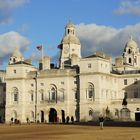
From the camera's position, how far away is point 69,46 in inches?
4673

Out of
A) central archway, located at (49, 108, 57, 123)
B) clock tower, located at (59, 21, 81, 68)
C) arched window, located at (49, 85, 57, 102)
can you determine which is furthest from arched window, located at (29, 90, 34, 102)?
clock tower, located at (59, 21, 81, 68)

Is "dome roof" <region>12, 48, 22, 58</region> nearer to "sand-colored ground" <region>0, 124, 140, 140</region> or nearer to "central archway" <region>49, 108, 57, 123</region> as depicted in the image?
"central archway" <region>49, 108, 57, 123</region>

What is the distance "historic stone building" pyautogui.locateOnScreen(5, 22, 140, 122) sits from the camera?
99.5 m

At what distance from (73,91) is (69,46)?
18830 mm

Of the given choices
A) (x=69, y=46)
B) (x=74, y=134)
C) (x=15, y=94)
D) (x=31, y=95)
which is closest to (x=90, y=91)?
(x=31, y=95)

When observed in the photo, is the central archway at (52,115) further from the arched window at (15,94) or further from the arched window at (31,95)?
the arched window at (15,94)

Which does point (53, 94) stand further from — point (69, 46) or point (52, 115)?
point (69, 46)

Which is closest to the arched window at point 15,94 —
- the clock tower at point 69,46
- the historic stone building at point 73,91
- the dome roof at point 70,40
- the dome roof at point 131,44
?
the historic stone building at point 73,91

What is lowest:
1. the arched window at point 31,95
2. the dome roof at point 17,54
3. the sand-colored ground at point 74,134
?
the sand-colored ground at point 74,134

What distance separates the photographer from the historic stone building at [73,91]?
9948cm

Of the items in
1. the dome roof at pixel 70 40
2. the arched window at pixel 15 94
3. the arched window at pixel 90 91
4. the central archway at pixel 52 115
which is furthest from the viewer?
the dome roof at pixel 70 40

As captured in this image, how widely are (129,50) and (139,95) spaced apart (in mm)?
29706

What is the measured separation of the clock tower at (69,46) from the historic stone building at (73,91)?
3.81 meters

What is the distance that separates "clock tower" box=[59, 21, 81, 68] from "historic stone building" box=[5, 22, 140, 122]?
3807 mm
